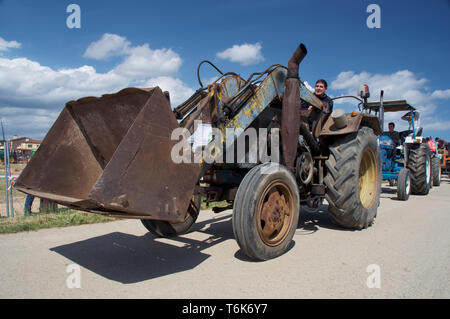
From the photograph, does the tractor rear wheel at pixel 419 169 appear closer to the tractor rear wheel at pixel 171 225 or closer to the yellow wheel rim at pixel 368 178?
the yellow wheel rim at pixel 368 178

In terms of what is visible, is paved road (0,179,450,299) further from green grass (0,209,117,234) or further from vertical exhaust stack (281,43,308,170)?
vertical exhaust stack (281,43,308,170)

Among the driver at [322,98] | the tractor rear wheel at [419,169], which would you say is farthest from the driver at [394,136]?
the driver at [322,98]

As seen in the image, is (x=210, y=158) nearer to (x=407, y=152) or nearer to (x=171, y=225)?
(x=171, y=225)

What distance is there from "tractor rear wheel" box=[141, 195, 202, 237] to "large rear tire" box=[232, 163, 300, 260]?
1247mm

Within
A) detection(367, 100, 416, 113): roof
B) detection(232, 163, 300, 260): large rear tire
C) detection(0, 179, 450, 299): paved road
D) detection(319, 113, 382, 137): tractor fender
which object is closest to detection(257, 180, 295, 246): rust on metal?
detection(232, 163, 300, 260): large rear tire

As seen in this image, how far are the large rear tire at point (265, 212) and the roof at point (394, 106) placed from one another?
8.59 meters

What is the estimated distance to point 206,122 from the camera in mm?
3725

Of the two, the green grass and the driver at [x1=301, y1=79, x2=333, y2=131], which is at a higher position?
the driver at [x1=301, y1=79, x2=333, y2=131]

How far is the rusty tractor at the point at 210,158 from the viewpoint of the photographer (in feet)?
9.14

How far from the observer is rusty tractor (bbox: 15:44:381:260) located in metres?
2.79

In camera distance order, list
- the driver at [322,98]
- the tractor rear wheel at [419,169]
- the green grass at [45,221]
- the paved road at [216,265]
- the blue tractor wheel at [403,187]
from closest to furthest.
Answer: the paved road at [216,265]
the green grass at [45,221]
the driver at [322,98]
the blue tractor wheel at [403,187]
the tractor rear wheel at [419,169]

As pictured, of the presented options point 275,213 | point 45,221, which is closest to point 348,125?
point 275,213

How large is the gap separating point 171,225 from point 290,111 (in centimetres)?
231

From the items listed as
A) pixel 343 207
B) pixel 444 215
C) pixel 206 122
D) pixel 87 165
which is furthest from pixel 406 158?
pixel 87 165
